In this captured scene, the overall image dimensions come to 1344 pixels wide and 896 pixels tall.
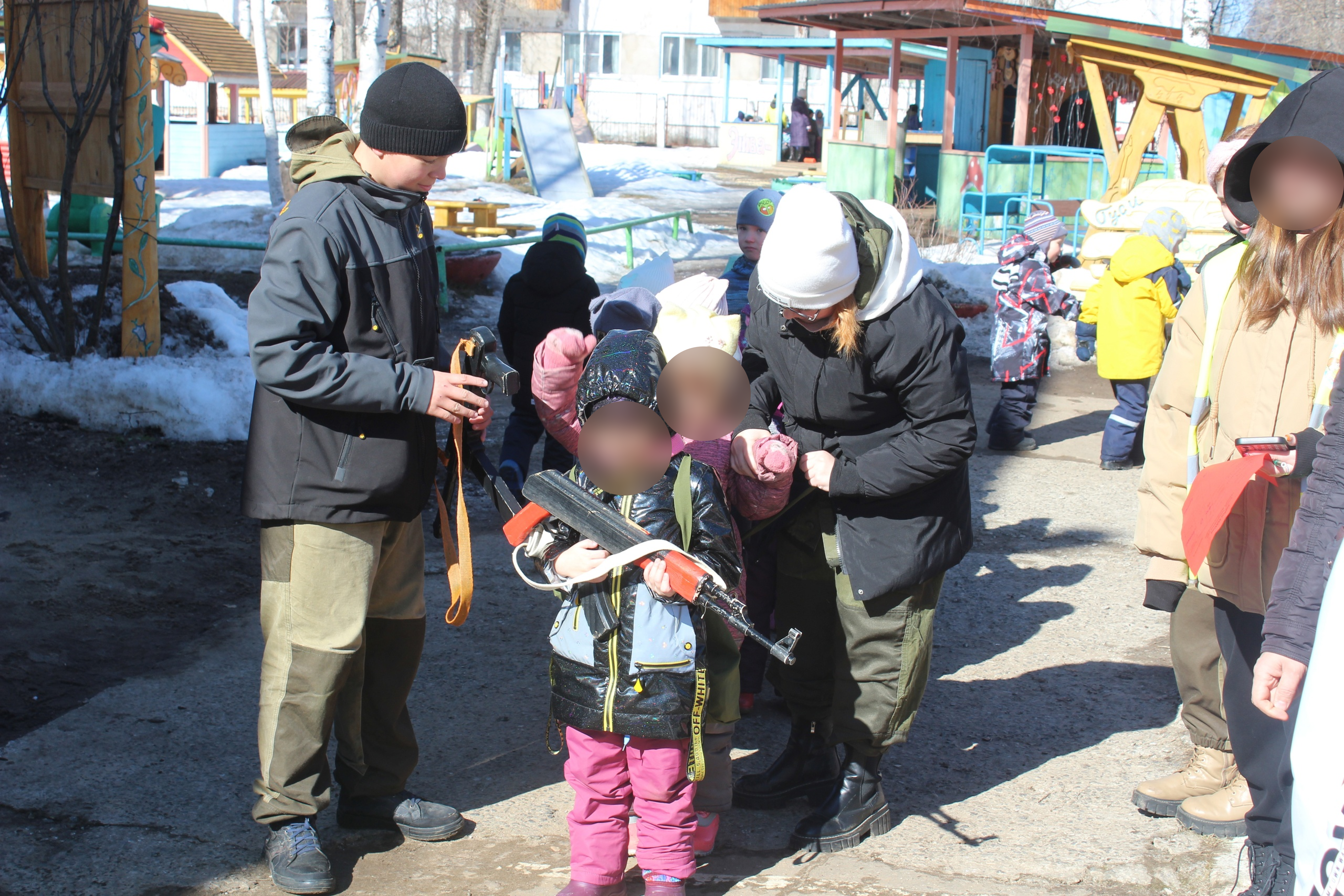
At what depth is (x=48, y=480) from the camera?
5277mm

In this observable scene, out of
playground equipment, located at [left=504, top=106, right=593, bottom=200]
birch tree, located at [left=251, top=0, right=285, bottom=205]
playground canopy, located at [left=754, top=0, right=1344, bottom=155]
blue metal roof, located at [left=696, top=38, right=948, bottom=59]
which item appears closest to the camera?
birch tree, located at [left=251, top=0, right=285, bottom=205]

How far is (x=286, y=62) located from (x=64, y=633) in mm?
49154

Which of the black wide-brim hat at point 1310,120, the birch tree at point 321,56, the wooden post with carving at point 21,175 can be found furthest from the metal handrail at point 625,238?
the black wide-brim hat at point 1310,120

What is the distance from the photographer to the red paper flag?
232cm

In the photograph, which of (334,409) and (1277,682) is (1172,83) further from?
(334,409)

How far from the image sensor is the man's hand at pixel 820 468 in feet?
9.14

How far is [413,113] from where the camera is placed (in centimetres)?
255

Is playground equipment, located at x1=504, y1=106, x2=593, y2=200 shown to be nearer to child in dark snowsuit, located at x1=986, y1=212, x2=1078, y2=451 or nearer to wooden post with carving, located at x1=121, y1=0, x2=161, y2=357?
child in dark snowsuit, located at x1=986, y1=212, x2=1078, y2=451

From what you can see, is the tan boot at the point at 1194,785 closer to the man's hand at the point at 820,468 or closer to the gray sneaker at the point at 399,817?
the man's hand at the point at 820,468

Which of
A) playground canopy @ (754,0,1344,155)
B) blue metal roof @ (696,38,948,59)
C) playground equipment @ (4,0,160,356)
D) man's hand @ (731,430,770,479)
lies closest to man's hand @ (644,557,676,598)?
man's hand @ (731,430,770,479)

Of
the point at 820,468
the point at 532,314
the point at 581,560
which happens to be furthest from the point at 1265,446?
the point at 532,314

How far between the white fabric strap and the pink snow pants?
352 millimetres

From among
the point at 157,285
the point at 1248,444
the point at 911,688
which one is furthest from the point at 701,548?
the point at 157,285

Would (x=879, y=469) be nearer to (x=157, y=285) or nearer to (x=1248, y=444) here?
(x=1248, y=444)
